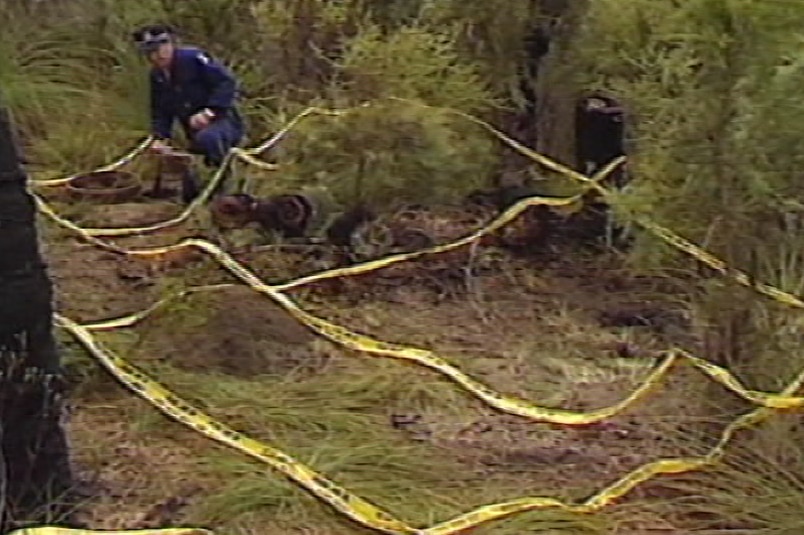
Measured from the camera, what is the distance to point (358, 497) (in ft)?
10.8

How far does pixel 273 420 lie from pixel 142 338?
61 centimetres

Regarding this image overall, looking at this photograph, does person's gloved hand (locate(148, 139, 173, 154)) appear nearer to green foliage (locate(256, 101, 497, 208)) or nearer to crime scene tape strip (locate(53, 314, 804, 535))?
green foliage (locate(256, 101, 497, 208))

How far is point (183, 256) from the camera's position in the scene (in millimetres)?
4969

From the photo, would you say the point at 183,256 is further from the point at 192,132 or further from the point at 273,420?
the point at 273,420

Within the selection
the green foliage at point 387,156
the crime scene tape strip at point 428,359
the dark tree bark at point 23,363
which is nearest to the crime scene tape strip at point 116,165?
the green foliage at point 387,156

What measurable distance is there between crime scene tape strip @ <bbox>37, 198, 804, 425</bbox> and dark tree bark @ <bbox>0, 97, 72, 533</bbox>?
1117mm

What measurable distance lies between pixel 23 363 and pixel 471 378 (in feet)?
4.68

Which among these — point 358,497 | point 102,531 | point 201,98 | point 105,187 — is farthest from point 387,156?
point 102,531

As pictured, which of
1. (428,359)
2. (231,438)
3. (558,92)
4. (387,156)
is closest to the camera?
(231,438)

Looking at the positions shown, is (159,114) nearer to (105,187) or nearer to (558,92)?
(105,187)

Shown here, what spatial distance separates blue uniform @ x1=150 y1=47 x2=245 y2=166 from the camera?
18.8 ft

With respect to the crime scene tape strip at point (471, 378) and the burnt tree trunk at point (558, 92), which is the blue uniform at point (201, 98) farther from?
the burnt tree trunk at point (558, 92)

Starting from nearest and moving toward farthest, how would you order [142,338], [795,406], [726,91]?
[795,406] → [726,91] → [142,338]

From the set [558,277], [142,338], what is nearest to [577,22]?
[558,277]
